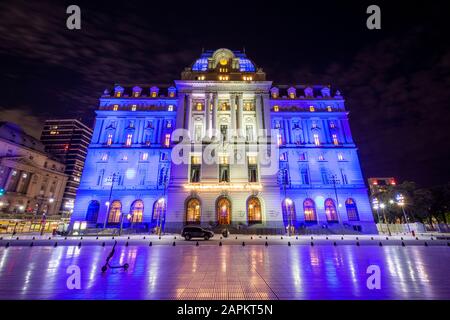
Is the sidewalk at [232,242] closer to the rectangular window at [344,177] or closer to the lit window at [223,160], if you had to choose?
the lit window at [223,160]

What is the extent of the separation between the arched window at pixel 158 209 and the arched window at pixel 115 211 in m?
7.02

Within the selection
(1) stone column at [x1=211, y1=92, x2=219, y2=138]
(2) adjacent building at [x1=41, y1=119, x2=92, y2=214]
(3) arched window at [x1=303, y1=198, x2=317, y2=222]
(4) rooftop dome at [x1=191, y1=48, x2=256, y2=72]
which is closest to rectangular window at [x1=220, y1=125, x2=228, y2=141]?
(1) stone column at [x1=211, y1=92, x2=219, y2=138]

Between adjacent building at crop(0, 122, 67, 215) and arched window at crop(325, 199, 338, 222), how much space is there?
66.0 metres

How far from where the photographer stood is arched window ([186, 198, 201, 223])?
3662cm

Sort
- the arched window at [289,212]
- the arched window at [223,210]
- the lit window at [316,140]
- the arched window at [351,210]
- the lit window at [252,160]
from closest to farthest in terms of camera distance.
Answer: the arched window at [223,210], the lit window at [252,160], the arched window at [289,212], the arched window at [351,210], the lit window at [316,140]

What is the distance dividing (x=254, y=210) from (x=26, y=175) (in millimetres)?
69983

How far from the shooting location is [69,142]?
102 m

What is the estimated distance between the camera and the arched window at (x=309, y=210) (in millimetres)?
41906

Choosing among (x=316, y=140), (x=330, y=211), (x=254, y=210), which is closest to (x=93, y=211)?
(x=254, y=210)

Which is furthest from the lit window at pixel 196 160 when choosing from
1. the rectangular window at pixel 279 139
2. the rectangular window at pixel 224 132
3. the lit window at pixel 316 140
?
the lit window at pixel 316 140

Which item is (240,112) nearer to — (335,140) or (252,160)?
(252,160)
